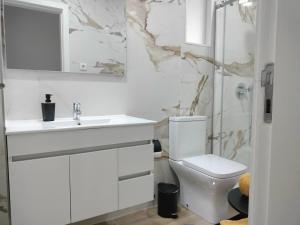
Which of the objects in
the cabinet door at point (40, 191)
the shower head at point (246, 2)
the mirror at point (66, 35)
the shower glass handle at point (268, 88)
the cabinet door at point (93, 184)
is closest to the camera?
the shower glass handle at point (268, 88)

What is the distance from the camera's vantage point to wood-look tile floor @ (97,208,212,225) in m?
2.07

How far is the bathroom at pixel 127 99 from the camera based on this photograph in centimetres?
122

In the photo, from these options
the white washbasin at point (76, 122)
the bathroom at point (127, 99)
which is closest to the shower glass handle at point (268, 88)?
the bathroom at point (127, 99)

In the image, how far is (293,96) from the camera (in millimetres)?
538

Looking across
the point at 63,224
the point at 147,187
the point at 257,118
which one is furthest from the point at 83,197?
the point at 257,118

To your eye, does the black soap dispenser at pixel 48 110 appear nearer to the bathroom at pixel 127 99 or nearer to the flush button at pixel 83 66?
the bathroom at pixel 127 99

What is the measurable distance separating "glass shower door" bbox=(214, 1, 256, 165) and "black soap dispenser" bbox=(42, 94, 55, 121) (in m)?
1.78

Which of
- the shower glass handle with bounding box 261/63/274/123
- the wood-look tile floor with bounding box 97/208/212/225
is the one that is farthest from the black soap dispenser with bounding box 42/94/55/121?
the shower glass handle with bounding box 261/63/274/123

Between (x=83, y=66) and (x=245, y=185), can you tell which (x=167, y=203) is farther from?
(x=83, y=66)

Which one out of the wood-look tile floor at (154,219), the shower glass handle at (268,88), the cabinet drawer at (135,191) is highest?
the shower glass handle at (268,88)

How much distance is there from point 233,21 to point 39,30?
1957 millimetres

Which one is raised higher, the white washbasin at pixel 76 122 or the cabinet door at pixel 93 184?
the white washbasin at pixel 76 122

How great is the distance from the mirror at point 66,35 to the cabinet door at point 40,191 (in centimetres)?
75

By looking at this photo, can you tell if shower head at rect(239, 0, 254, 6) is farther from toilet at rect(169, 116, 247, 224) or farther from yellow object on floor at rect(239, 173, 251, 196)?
yellow object on floor at rect(239, 173, 251, 196)
